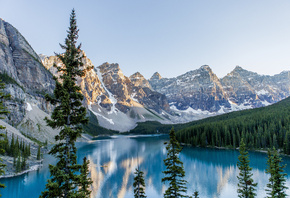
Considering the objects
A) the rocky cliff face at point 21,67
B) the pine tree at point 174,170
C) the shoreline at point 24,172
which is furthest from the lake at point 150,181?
the rocky cliff face at point 21,67

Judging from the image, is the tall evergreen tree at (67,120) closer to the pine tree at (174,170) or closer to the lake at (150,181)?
the pine tree at (174,170)

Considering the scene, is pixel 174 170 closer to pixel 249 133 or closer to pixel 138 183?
pixel 138 183

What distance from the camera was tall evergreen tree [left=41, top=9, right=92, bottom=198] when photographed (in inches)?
425

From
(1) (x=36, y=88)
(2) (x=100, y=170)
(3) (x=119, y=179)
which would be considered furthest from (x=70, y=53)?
(1) (x=36, y=88)

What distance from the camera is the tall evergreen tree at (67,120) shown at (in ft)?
35.4

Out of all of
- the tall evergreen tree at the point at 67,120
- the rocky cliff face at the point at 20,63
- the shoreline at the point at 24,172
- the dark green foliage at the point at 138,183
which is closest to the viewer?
the tall evergreen tree at the point at 67,120

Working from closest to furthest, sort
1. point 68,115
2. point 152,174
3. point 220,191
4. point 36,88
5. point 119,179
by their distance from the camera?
point 68,115 → point 220,191 → point 119,179 → point 152,174 → point 36,88

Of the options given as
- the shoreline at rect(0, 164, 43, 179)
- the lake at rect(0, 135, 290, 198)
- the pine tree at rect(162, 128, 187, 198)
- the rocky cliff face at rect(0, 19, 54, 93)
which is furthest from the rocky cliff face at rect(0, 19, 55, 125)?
the pine tree at rect(162, 128, 187, 198)

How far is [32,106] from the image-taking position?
123 m

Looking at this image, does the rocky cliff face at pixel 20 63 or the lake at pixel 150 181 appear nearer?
the lake at pixel 150 181

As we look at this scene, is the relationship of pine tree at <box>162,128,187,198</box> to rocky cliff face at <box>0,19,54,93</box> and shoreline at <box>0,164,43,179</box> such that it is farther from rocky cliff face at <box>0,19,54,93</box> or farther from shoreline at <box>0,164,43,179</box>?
rocky cliff face at <box>0,19,54,93</box>

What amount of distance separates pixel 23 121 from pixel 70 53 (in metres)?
110

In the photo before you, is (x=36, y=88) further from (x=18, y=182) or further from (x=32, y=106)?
(x=18, y=182)

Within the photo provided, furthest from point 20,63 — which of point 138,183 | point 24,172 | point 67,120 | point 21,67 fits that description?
point 67,120
